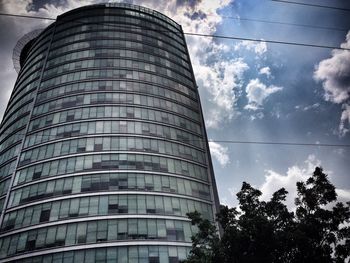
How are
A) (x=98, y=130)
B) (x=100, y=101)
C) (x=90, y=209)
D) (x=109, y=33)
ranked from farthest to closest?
(x=109, y=33) → (x=100, y=101) → (x=98, y=130) → (x=90, y=209)

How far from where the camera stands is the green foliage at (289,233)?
54.4ft

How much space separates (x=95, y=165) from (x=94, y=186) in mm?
3246

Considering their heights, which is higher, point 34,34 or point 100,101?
point 34,34

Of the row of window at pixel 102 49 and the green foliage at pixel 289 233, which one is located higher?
the row of window at pixel 102 49

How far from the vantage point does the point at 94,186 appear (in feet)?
124

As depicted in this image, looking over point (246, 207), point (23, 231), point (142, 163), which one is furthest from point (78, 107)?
point (246, 207)

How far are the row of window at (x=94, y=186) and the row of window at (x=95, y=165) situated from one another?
3.74 ft

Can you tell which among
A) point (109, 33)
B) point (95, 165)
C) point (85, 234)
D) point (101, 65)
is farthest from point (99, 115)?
point (109, 33)

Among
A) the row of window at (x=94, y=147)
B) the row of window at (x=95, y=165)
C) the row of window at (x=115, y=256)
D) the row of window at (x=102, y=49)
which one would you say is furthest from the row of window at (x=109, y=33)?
the row of window at (x=115, y=256)

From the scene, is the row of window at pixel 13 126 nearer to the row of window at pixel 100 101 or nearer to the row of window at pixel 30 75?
the row of window at pixel 100 101

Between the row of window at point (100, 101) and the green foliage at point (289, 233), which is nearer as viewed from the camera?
the green foliage at point (289, 233)

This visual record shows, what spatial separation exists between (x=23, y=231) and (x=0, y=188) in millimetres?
11058

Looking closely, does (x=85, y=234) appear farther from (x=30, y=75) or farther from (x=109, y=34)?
(x=109, y=34)

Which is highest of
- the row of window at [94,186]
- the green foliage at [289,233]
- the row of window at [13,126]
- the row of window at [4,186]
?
the row of window at [13,126]
